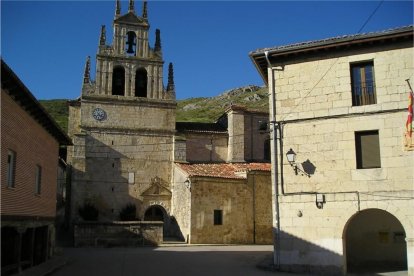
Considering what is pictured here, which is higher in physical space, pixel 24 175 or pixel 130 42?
pixel 130 42

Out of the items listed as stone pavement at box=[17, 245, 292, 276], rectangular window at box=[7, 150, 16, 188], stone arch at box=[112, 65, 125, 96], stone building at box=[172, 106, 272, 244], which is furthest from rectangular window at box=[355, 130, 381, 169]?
→ stone arch at box=[112, 65, 125, 96]

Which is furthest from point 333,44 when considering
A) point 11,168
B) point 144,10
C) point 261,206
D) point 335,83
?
point 144,10

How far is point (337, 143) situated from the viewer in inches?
637

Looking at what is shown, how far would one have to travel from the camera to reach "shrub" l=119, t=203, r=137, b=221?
32.7 meters

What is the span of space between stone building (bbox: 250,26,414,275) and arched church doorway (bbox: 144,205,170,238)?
18401 millimetres

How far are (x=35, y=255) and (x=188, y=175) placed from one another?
43.7 ft

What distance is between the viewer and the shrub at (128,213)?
107 ft

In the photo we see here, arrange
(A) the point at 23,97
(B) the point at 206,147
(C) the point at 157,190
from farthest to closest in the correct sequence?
1. (B) the point at 206,147
2. (C) the point at 157,190
3. (A) the point at 23,97

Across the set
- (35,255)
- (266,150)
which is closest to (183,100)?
(266,150)

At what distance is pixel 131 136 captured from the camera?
1356 inches

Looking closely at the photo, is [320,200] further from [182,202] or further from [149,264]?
[182,202]

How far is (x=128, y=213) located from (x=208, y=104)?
77.9m

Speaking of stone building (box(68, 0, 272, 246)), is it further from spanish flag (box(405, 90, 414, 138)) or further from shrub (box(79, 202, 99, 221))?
spanish flag (box(405, 90, 414, 138))

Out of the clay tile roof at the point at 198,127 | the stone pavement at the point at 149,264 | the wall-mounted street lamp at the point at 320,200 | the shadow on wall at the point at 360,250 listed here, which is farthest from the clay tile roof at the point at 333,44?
the clay tile roof at the point at 198,127
